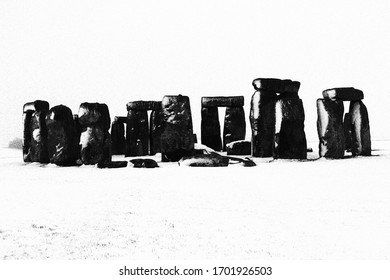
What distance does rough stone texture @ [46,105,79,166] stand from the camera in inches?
493

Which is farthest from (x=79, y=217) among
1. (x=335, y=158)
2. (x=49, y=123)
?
(x=335, y=158)

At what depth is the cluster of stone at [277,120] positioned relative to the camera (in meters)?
13.3

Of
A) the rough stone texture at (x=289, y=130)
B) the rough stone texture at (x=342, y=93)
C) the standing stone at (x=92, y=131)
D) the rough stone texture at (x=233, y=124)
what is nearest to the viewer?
the standing stone at (x=92, y=131)

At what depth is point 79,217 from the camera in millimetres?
5473

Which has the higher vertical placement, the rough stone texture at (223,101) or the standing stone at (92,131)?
the rough stone texture at (223,101)

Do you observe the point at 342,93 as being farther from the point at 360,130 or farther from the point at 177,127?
the point at 177,127

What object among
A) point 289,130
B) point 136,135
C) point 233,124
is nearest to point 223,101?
point 233,124

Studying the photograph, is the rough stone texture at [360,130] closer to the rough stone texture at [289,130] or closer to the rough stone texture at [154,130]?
the rough stone texture at [289,130]

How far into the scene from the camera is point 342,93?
1415cm

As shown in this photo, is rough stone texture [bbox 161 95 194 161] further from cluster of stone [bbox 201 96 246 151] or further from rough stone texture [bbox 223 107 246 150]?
rough stone texture [bbox 223 107 246 150]

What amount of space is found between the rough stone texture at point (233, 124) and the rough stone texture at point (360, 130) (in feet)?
17.9

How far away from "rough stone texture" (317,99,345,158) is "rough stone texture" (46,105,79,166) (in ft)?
23.6

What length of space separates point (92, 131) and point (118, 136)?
7883 mm

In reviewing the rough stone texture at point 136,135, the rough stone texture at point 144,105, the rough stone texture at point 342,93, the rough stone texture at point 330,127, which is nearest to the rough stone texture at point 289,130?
the rough stone texture at point 330,127
